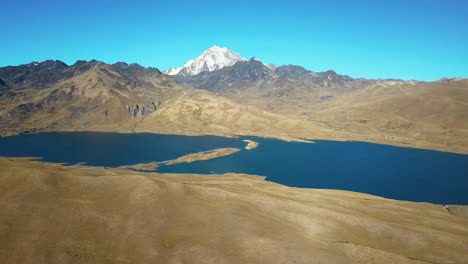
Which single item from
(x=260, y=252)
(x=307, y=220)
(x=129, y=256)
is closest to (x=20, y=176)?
(x=129, y=256)

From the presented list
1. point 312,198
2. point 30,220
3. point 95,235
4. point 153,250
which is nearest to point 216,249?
point 153,250

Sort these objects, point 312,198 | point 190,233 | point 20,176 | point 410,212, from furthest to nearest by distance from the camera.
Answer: point 312,198, point 410,212, point 20,176, point 190,233

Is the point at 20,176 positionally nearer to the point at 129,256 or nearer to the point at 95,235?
the point at 95,235

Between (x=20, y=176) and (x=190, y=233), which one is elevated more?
(x=20, y=176)

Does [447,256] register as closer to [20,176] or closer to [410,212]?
[410,212]

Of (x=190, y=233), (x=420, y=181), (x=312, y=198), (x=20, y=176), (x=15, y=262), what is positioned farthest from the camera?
(x=420, y=181)

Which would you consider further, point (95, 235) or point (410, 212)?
point (410, 212)
